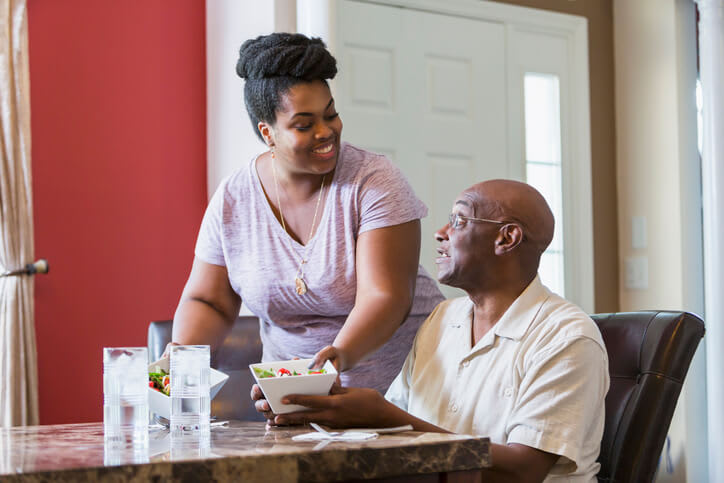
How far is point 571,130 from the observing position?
4133mm

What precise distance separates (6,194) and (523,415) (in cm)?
223

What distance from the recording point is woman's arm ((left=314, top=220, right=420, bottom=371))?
5.24ft

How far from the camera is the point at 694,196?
3.81m

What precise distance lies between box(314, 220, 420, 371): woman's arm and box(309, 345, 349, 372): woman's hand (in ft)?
0.05

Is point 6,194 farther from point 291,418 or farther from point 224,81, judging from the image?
point 291,418

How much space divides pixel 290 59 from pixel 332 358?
63 cm

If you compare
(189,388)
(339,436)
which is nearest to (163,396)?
(189,388)

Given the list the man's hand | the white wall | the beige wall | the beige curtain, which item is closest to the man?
the man's hand

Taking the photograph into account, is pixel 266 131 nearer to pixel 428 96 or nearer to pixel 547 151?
pixel 428 96

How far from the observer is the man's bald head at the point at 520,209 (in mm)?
1666

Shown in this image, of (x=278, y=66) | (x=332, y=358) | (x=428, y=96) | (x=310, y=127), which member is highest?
(x=428, y=96)

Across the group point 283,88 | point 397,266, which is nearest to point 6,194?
point 283,88

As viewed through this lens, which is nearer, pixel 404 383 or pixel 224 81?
pixel 404 383

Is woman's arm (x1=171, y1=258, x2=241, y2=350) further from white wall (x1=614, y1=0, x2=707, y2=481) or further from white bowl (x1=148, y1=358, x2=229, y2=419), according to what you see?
white wall (x1=614, y1=0, x2=707, y2=481)
